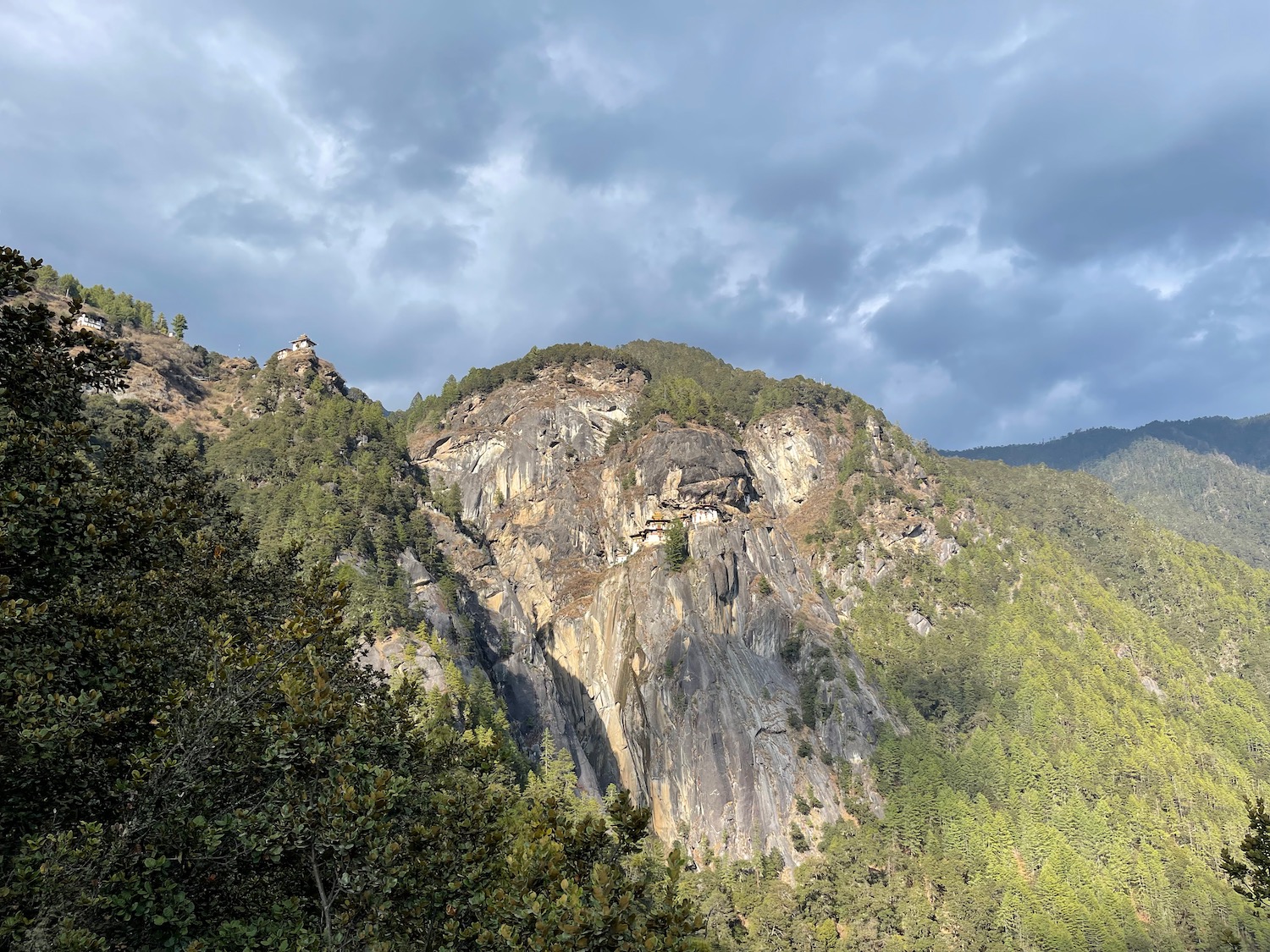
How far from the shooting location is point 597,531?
109000mm

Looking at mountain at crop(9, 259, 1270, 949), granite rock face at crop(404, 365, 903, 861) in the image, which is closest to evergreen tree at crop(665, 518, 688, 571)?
mountain at crop(9, 259, 1270, 949)

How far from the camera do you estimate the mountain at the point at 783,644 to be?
70625mm

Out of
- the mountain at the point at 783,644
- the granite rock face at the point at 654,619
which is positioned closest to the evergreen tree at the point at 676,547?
the mountain at the point at 783,644

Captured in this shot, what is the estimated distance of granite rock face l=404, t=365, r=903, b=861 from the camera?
280 ft

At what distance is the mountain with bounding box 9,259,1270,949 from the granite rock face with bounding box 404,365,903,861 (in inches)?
16.9

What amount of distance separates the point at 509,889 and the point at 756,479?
124 metres

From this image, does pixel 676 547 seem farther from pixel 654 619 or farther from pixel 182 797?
pixel 182 797

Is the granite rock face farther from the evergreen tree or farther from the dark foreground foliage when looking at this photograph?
the dark foreground foliage

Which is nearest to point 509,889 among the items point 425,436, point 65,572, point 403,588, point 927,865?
point 65,572

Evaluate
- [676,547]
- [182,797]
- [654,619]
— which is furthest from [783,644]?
[182,797]

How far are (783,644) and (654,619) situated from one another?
20.2 m

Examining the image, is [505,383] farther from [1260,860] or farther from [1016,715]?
[1260,860]

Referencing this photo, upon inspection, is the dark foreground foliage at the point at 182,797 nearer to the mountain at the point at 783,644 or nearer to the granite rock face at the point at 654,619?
the mountain at the point at 783,644

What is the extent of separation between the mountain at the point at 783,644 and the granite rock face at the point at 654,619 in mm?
428
